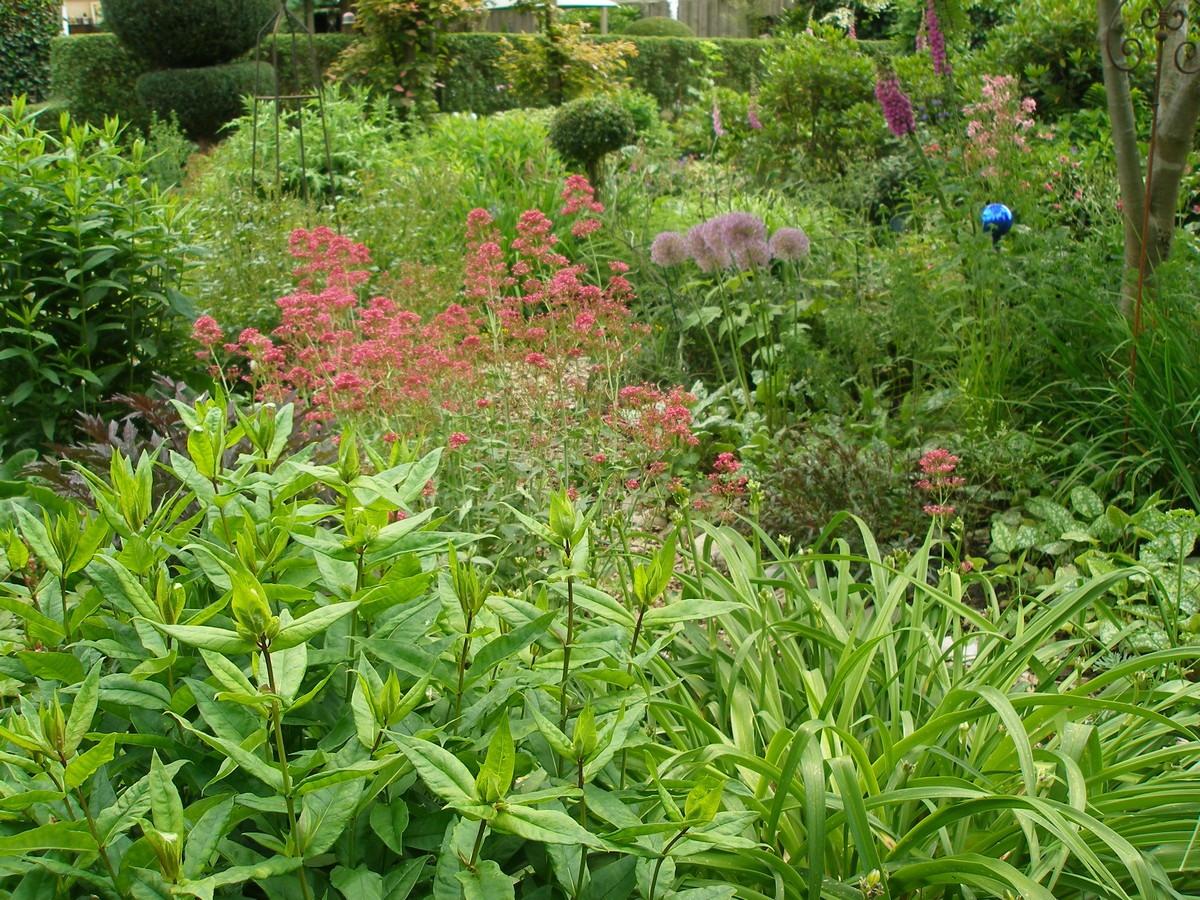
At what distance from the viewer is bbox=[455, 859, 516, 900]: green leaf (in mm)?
924

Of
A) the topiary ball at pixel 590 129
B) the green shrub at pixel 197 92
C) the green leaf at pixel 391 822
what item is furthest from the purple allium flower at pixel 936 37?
the green shrub at pixel 197 92

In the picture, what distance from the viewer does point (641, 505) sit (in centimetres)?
373

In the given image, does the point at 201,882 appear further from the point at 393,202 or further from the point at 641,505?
the point at 393,202

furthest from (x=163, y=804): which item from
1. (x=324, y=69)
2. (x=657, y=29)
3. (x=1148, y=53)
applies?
(x=657, y=29)

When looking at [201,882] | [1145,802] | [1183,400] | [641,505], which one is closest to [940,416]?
[1183,400]

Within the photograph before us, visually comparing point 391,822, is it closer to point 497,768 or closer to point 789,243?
point 497,768

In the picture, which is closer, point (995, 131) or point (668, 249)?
point (995, 131)

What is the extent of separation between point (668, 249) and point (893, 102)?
141cm

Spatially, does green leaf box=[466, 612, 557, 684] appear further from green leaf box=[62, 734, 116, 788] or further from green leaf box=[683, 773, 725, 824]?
green leaf box=[62, 734, 116, 788]

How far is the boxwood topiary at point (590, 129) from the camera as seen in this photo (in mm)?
7895

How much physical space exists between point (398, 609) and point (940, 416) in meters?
3.33

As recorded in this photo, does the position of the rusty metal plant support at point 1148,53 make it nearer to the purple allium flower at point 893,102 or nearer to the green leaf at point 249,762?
the purple allium flower at point 893,102

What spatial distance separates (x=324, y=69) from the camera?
636 inches

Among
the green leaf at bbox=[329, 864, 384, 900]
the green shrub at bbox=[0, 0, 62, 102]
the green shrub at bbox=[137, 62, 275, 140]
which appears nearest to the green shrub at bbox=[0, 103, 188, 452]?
the green leaf at bbox=[329, 864, 384, 900]
